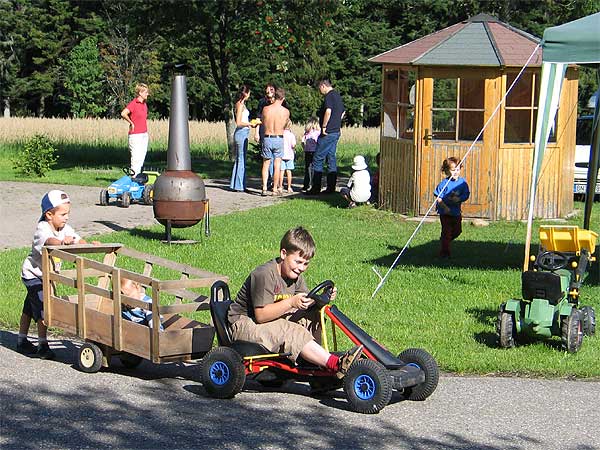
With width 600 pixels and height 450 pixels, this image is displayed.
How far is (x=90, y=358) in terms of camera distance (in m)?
7.86

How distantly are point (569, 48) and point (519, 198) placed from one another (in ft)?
Answer: 23.2

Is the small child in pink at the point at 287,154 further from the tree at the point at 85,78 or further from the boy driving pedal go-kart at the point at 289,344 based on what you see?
the tree at the point at 85,78

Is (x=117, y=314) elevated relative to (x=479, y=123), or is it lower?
lower

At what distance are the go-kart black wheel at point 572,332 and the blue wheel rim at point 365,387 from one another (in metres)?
2.32

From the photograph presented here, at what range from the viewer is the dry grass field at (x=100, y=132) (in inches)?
1314

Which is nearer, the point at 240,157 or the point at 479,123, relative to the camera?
the point at 479,123

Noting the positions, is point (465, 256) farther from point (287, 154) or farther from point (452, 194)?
point (287, 154)

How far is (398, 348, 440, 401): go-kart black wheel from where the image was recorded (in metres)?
7.09

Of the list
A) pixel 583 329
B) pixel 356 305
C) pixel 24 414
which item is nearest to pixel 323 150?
pixel 356 305

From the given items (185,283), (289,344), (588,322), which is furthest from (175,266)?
(588,322)

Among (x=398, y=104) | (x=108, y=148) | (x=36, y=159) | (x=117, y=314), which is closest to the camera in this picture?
(x=117, y=314)

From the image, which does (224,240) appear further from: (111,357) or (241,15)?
(241,15)

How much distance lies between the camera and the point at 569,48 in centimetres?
988

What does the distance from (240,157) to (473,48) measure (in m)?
5.60
